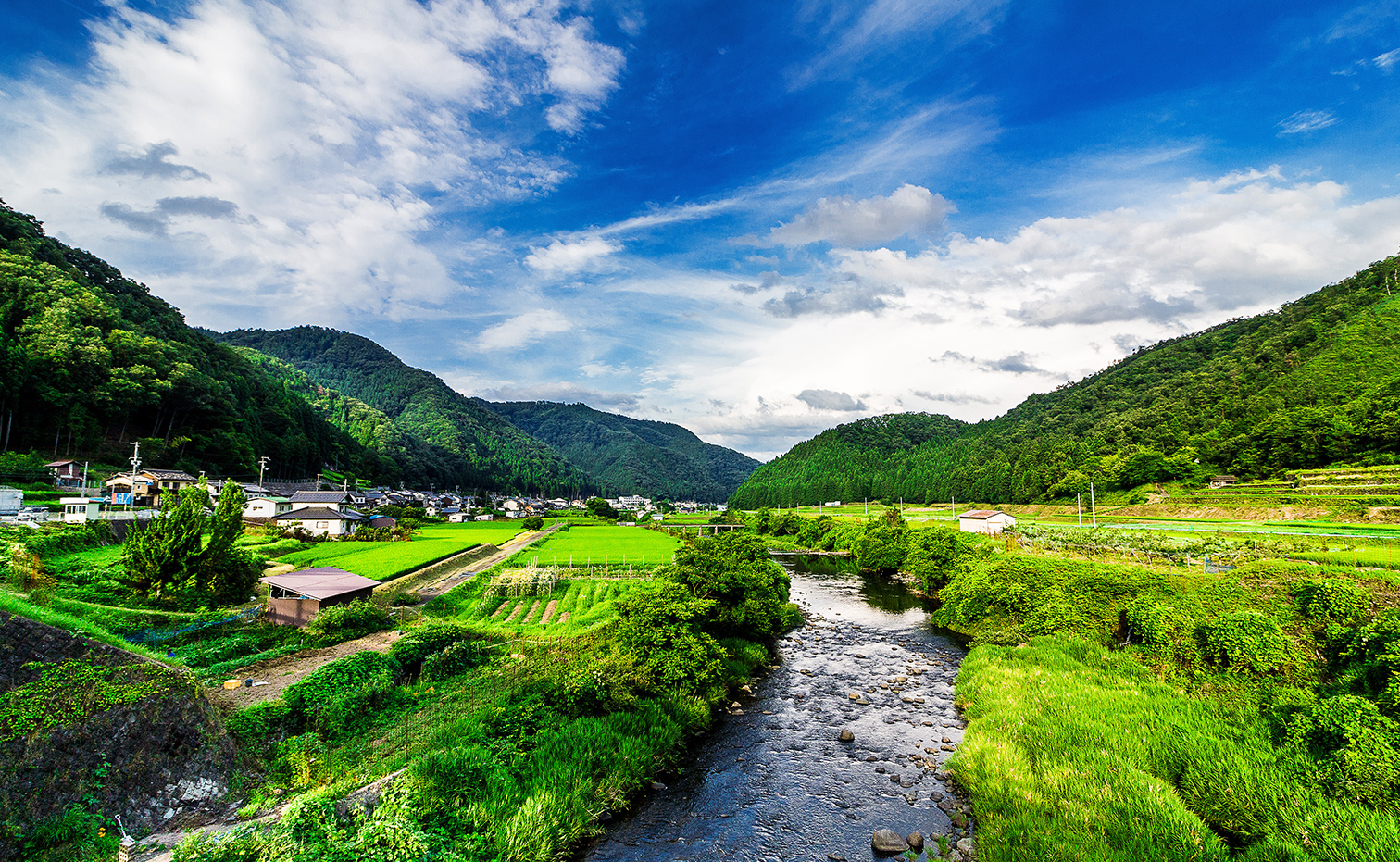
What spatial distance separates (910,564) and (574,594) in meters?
27.8

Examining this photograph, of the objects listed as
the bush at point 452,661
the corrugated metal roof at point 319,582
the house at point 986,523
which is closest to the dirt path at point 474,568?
the corrugated metal roof at point 319,582

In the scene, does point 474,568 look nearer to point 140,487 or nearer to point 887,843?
point 887,843

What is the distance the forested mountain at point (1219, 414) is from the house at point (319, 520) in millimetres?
93362

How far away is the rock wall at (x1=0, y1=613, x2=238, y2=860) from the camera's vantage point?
9117 millimetres

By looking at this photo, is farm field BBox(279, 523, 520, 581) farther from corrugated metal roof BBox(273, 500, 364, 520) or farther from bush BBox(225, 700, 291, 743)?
bush BBox(225, 700, 291, 743)

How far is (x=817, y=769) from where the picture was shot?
15.8 metres

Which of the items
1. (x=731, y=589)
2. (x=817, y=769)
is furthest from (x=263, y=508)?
(x=817, y=769)

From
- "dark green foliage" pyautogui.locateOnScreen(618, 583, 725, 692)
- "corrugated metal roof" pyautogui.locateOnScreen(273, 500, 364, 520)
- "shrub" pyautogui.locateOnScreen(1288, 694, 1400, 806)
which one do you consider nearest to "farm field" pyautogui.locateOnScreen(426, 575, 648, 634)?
"dark green foliage" pyautogui.locateOnScreen(618, 583, 725, 692)

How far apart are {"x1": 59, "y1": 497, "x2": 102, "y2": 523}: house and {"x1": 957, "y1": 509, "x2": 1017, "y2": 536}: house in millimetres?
70303

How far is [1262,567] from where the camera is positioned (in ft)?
73.3

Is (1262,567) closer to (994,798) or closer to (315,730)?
(994,798)

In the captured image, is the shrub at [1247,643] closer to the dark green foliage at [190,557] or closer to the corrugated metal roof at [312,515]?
the dark green foliage at [190,557]

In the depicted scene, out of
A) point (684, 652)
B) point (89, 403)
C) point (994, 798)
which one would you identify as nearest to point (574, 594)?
point (684, 652)

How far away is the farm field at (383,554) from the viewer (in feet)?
118
